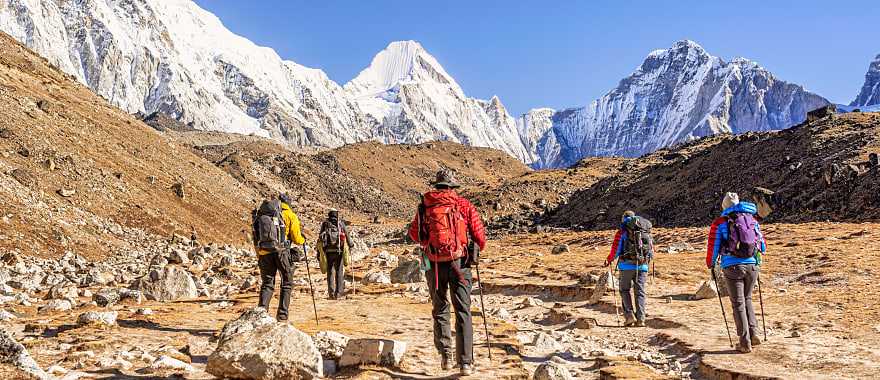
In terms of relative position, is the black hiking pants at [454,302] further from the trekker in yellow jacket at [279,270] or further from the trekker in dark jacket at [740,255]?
the trekker in dark jacket at [740,255]

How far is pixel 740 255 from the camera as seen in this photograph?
949 cm

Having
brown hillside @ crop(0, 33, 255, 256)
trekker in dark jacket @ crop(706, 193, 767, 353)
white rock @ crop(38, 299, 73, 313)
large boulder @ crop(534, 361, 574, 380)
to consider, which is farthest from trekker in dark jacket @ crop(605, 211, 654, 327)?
brown hillside @ crop(0, 33, 255, 256)

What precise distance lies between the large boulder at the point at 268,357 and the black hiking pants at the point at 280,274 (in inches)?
154

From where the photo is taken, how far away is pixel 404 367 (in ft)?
26.4

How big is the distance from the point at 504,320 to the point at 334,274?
4.78 m

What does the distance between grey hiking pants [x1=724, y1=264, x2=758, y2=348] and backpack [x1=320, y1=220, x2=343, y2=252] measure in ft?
29.2

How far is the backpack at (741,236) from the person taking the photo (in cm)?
945

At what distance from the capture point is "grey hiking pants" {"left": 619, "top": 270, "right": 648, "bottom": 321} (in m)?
12.2

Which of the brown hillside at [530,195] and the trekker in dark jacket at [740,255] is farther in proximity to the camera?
the brown hillside at [530,195]

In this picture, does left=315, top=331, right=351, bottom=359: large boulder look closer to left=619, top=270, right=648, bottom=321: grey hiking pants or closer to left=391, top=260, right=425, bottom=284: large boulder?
left=619, top=270, right=648, bottom=321: grey hiking pants

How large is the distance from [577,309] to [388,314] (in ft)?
14.4

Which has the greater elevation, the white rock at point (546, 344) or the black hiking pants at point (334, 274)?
the black hiking pants at point (334, 274)

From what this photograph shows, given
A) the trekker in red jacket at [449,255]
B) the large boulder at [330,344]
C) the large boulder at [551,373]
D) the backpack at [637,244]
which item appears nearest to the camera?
the large boulder at [551,373]

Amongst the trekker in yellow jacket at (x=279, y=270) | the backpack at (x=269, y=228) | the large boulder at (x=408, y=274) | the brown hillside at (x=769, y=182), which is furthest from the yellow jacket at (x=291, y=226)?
the brown hillside at (x=769, y=182)
